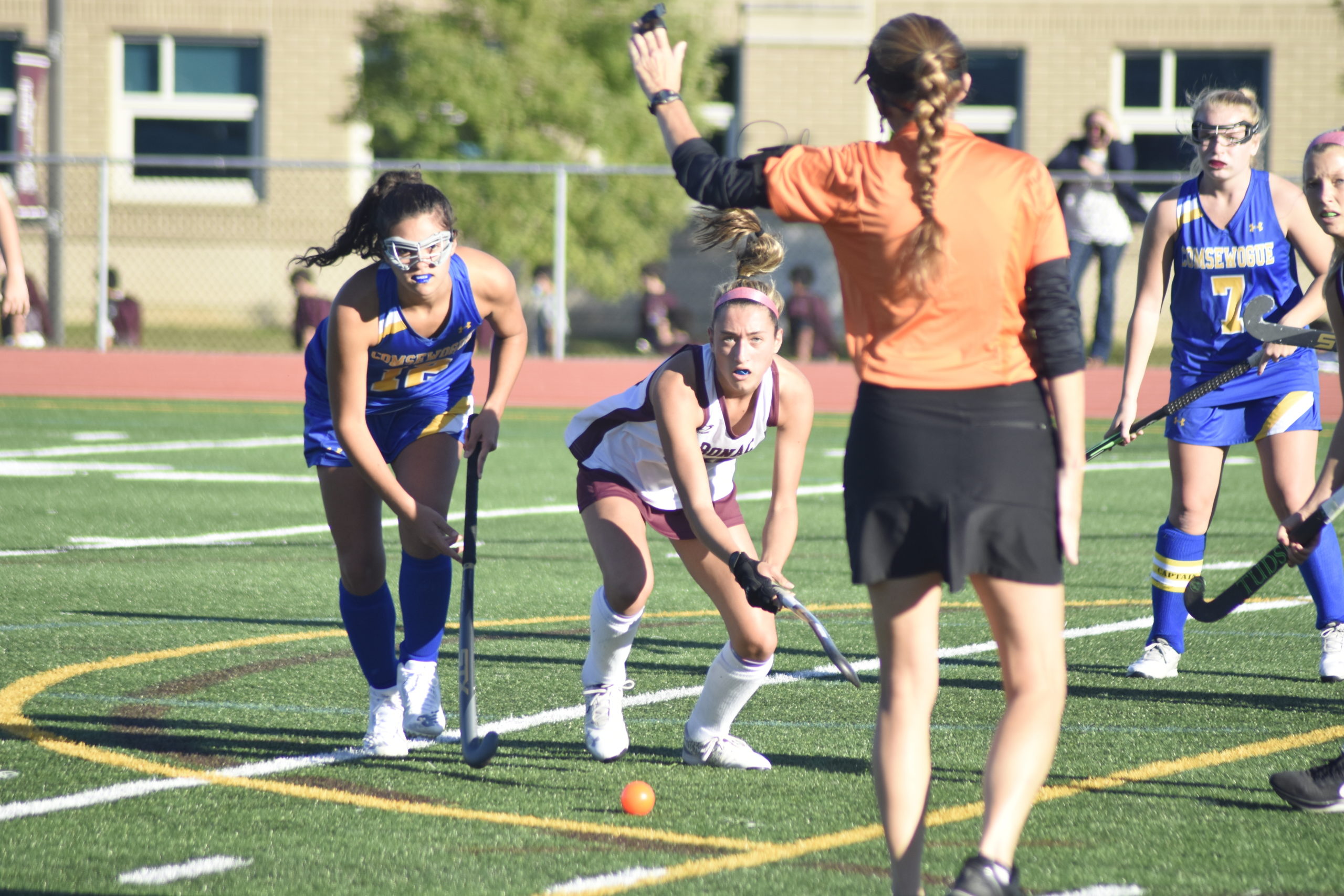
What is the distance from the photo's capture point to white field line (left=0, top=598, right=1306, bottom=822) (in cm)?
430

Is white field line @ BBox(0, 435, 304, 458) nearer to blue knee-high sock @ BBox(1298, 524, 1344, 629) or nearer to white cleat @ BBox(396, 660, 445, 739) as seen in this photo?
white cleat @ BBox(396, 660, 445, 739)

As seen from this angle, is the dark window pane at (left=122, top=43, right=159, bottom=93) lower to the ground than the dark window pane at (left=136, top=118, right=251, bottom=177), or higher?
higher

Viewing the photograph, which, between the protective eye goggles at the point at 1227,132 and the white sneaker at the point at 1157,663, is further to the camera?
the white sneaker at the point at 1157,663

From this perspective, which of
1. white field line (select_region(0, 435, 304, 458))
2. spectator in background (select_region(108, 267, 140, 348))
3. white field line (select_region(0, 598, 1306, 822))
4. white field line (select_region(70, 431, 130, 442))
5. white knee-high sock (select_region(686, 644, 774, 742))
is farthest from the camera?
spectator in background (select_region(108, 267, 140, 348))

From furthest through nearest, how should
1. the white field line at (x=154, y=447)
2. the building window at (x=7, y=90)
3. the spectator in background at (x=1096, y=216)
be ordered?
the building window at (x=7, y=90) < the spectator in background at (x=1096, y=216) < the white field line at (x=154, y=447)

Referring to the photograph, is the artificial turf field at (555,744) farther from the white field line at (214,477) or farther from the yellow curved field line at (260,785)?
the white field line at (214,477)

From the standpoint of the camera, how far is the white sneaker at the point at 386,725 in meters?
4.86

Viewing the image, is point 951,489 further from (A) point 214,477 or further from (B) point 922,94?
(A) point 214,477

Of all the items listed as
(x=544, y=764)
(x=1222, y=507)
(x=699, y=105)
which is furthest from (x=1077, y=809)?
(x=699, y=105)

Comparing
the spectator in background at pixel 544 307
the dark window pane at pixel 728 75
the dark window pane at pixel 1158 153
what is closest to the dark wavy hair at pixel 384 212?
the spectator in background at pixel 544 307

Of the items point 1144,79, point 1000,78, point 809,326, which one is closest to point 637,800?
point 809,326

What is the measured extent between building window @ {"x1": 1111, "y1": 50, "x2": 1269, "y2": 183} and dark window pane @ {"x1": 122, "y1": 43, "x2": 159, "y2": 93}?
1681cm

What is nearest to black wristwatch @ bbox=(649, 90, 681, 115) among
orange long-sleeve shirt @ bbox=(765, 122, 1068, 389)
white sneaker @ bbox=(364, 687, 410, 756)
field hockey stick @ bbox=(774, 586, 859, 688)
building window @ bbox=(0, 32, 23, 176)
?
orange long-sleeve shirt @ bbox=(765, 122, 1068, 389)

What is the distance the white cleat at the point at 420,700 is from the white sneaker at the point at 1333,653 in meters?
3.10
